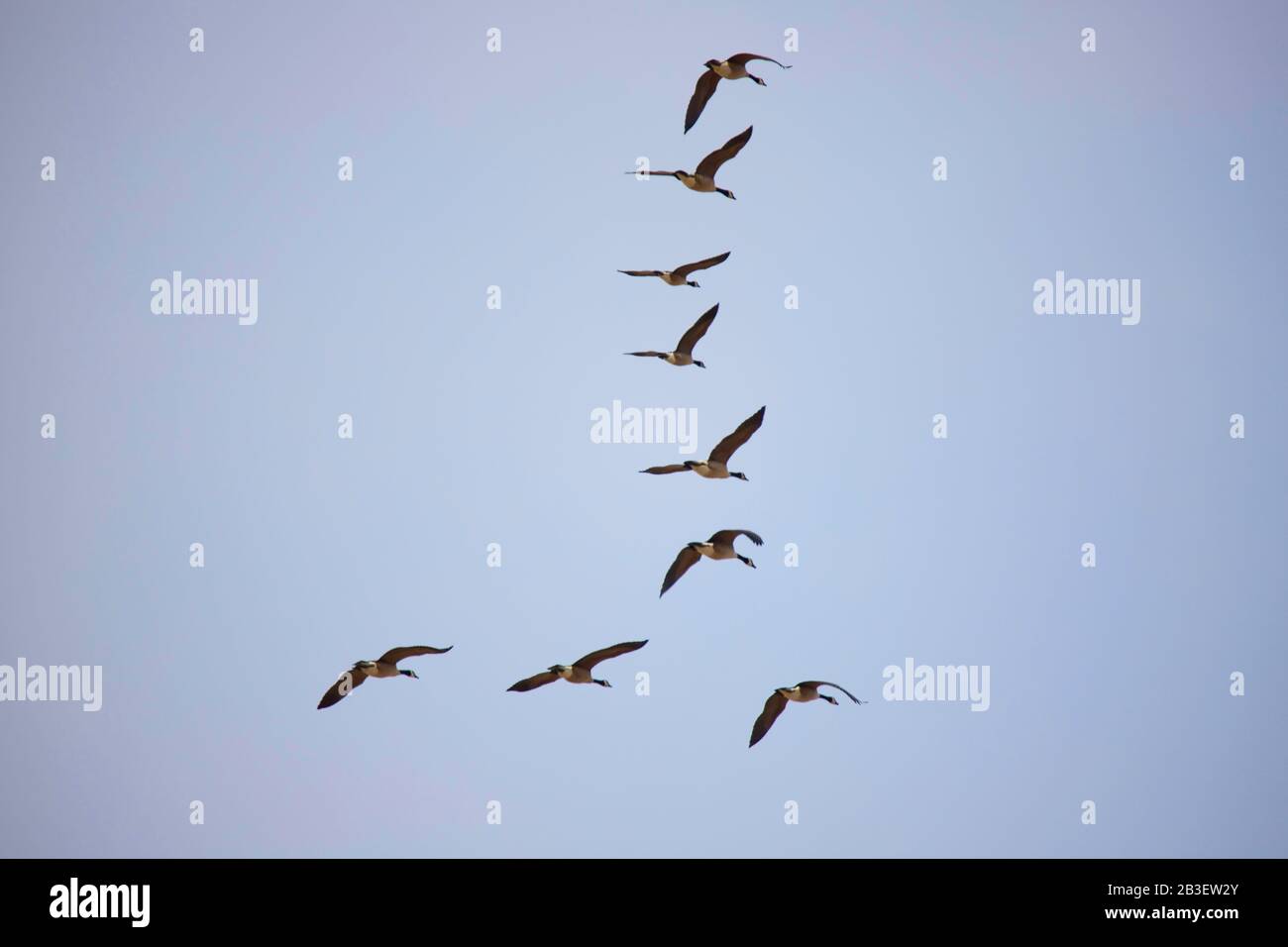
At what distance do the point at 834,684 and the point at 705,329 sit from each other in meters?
2.12

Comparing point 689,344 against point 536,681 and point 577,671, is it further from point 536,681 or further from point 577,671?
point 536,681

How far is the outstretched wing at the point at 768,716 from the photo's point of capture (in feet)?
30.6

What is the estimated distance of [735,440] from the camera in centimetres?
902

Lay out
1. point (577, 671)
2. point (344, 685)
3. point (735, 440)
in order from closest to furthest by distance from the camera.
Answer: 1. point (735, 440)
2. point (577, 671)
3. point (344, 685)

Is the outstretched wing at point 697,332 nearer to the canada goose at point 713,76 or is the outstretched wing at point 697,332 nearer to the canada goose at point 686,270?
the canada goose at point 686,270

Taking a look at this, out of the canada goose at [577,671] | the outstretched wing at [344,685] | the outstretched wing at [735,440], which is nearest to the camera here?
the outstretched wing at [735,440]

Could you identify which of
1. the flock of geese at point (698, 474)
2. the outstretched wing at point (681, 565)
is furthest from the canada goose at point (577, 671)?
the outstretched wing at point (681, 565)

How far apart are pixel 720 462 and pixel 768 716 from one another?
1504mm

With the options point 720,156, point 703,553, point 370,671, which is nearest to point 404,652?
point 370,671

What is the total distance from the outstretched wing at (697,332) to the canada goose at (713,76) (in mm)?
1018

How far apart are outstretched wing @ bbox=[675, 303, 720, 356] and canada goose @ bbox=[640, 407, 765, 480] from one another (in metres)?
0.60
